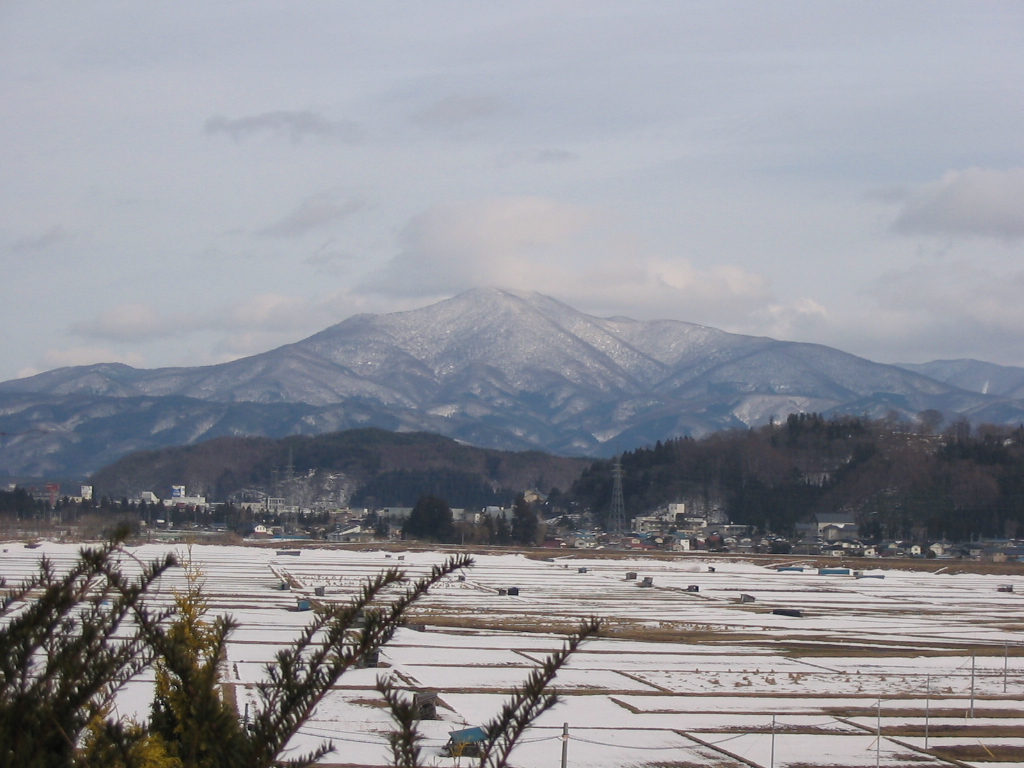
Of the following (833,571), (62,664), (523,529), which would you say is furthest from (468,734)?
(523,529)

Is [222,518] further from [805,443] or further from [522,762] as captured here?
[522,762]

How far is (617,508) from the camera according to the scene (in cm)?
14650

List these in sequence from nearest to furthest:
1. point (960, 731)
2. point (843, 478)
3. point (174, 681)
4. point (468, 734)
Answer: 1. point (174, 681)
2. point (468, 734)
3. point (960, 731)
4. point (843, 478)

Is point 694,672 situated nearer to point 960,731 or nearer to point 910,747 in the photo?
point 960,731

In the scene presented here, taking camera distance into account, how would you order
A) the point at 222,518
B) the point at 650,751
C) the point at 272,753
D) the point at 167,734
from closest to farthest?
the point at 272,753
the point at 167,734
the point at 650,751
the point at 222,518

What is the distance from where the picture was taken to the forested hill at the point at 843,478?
467 ft

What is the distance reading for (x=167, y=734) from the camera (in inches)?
344

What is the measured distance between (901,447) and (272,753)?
593ft

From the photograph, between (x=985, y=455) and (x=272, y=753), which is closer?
(x=272, y=753)

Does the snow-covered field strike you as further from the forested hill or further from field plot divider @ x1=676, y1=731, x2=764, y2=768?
the forested hill

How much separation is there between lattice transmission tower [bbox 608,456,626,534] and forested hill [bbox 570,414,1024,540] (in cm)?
761

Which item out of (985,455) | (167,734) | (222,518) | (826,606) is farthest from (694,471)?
(167,734)

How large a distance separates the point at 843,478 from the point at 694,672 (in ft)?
463

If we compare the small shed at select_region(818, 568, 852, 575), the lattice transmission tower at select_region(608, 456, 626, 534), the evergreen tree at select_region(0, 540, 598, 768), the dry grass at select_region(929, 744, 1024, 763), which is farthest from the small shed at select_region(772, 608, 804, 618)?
the lattice transmission tower at select_region(608, 456, 626, 534)
